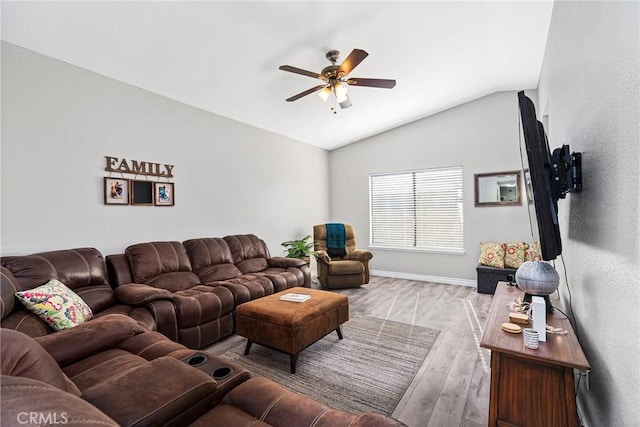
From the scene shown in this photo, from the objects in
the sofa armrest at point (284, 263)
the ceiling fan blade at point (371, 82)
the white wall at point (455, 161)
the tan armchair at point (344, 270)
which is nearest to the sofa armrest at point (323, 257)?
the tan armchair at point (344, 270)

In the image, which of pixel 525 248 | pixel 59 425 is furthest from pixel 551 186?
pixel 525 248

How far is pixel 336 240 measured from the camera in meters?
5.38

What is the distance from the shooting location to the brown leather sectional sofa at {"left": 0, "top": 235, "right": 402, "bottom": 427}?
95cm

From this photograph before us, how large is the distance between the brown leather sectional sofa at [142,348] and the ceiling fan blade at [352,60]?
244 cm

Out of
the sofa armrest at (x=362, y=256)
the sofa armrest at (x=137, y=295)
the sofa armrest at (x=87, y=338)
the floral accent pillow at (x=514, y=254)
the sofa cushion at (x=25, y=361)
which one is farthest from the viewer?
the sofa armrest at (x=362, y=256)

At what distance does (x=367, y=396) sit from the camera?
2.05m

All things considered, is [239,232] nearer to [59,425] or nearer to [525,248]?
[59,425]

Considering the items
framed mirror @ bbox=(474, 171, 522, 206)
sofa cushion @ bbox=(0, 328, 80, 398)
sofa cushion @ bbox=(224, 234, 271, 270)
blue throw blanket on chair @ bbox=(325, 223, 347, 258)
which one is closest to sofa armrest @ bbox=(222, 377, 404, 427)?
sofa cushion @ bbox=(0, 328, 80, 398)

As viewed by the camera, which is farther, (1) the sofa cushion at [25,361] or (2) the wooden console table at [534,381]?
(2) the wooden console table at [534,381]

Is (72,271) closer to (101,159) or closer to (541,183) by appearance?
(101,159)

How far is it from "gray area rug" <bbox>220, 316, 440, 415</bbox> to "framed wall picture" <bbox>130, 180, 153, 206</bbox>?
1971mm

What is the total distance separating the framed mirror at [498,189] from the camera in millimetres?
4668

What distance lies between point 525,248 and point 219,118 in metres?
5.04
